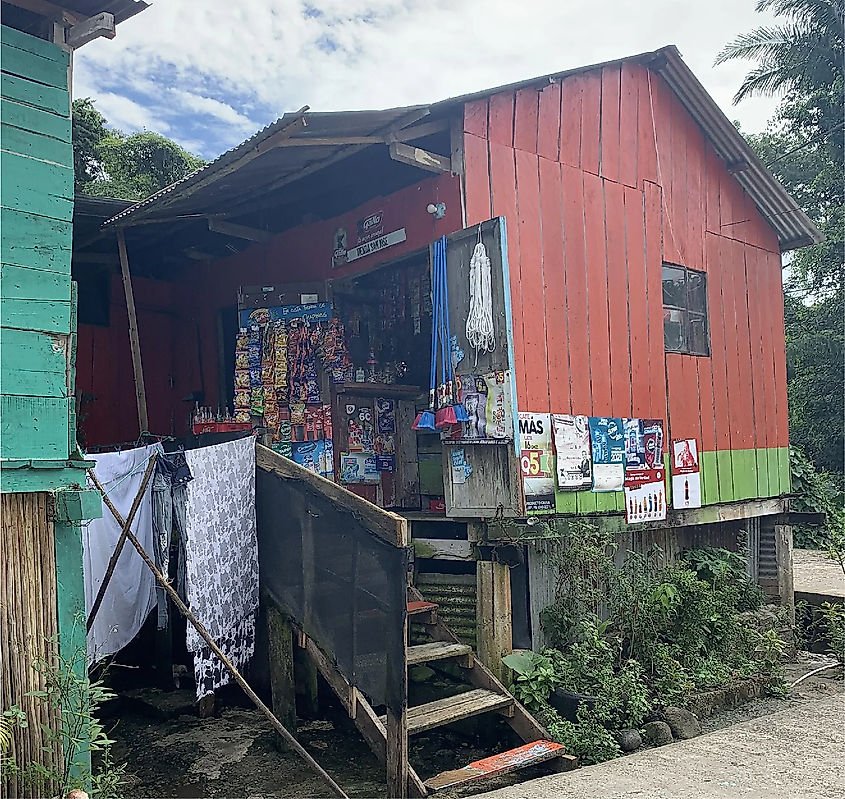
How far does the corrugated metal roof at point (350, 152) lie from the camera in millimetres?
6371

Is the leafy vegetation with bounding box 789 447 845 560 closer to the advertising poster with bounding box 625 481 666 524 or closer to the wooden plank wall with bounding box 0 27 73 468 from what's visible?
the advertising poster with bounding box 625 481 666 524

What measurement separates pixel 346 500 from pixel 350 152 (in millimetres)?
3168

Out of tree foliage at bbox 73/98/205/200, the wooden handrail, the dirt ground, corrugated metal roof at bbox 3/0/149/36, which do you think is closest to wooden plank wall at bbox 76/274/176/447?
the dirt ground

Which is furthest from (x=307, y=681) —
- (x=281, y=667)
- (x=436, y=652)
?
(x=436, y=652)

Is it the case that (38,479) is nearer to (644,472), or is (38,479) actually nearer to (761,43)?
(644,472)

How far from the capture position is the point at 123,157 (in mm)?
18594

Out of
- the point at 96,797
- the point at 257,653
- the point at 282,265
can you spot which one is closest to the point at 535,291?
the point at 282,265

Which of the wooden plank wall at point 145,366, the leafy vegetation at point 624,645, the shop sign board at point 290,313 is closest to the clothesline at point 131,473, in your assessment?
the shop sign board at point 290,313

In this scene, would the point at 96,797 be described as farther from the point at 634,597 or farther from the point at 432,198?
the point at 432,198

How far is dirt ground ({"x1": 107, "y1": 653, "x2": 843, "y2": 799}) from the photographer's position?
5938 millimetres

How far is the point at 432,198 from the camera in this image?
7.40 metres

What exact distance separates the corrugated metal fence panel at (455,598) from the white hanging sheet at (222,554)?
1.59 meters

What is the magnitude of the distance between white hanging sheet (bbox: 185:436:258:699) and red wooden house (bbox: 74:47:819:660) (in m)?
1.68

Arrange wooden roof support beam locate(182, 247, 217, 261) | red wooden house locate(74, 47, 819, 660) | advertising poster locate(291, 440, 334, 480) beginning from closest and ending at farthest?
red wooden house locate(74, 47, 819, 660), advertising poster locate(291, 440, 334, 480), wooden roof support beam locate(182, 247, 217, 261)
